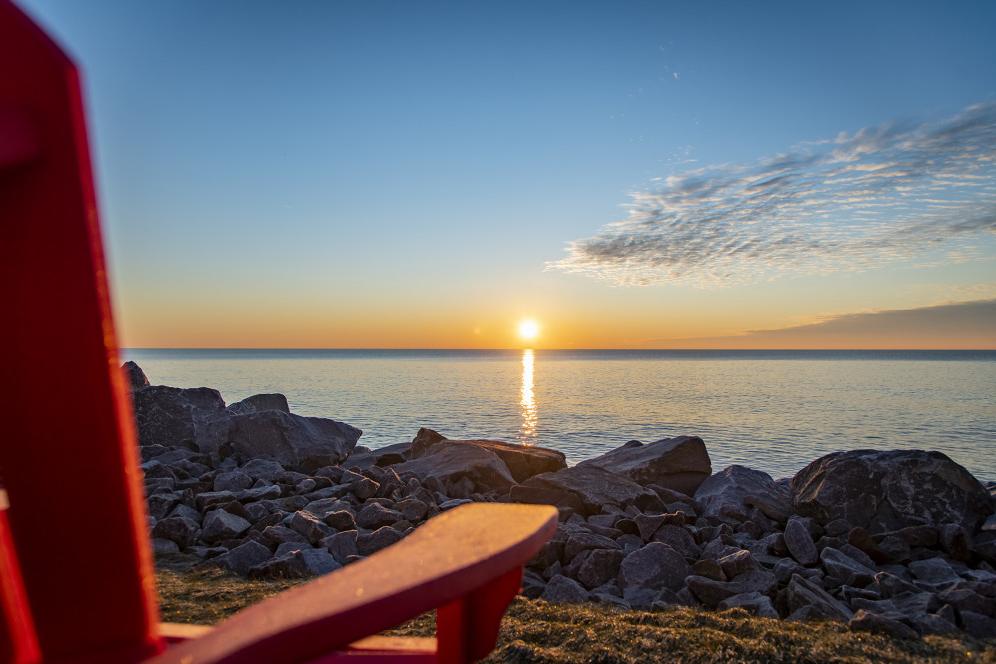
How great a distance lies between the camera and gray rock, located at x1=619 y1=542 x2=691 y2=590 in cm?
555

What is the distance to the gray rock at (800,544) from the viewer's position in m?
6.55

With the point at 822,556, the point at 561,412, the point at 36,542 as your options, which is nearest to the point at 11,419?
the point at 36,542

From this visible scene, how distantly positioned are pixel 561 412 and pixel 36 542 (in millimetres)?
29236

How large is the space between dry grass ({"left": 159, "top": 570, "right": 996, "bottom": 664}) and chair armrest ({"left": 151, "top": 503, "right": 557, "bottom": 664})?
104 inches

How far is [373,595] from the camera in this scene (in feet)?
3.41

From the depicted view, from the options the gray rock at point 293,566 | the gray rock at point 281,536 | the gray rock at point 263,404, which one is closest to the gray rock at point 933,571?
the gray rock at point 293,566

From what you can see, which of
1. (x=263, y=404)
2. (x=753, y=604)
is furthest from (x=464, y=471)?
(x=263, y=404)

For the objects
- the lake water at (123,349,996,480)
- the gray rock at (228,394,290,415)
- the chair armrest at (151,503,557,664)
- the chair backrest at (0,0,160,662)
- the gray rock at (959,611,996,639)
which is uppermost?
the chair backrest at (0,0,160,662)

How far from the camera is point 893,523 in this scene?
7930mm

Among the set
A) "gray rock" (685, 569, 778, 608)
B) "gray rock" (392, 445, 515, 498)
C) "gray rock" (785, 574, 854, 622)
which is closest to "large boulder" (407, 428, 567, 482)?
"gray rock" (392, 445, 515, 498)

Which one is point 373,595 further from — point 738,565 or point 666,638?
point 738,565

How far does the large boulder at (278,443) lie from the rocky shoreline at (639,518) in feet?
0.11

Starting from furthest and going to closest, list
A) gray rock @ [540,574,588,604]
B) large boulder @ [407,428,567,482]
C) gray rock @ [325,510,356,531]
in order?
large boulder @ [407,428,567,482], gray rock @ [325,510,356,531], gray rock @ [540,574,588,604]

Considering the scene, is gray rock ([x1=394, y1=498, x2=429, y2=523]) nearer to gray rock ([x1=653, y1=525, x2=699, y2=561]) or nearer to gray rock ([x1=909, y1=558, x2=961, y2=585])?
gray rock ([x1=653, y1=525, x2=699, y2=561])
